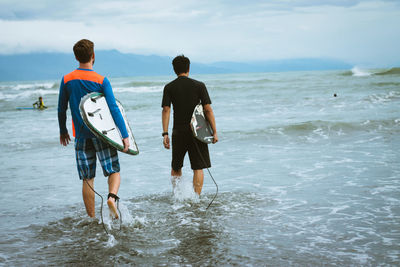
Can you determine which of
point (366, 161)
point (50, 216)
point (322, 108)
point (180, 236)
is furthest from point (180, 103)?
point (322, 108)

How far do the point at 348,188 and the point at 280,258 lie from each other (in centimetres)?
266

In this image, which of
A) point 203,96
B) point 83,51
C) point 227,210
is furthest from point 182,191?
point 83,51

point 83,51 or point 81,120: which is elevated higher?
point 83,51

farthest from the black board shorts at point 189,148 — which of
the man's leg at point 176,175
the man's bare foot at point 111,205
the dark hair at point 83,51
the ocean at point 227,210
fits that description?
the dark hair at point 83,51

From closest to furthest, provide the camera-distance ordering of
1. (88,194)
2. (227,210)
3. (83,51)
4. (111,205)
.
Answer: (83,51) → (111,205) → (88,194) → (227,210)

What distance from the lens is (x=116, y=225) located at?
4.46m

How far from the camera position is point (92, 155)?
420cm

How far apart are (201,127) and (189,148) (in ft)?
1.02

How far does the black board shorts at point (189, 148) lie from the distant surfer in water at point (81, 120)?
1.08 meters

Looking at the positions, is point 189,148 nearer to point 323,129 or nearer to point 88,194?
point 88,194

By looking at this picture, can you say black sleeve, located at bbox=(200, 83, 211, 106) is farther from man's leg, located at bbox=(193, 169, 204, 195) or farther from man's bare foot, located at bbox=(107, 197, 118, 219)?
man's bare foot, located at bbox=(107, 197, 118, 219)

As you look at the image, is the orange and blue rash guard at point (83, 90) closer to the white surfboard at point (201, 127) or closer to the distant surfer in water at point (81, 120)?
the distant surfer in water at point (81, 120)

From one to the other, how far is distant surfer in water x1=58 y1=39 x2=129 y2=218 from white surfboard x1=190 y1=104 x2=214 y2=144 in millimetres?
1123

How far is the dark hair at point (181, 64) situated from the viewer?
5012 mm
